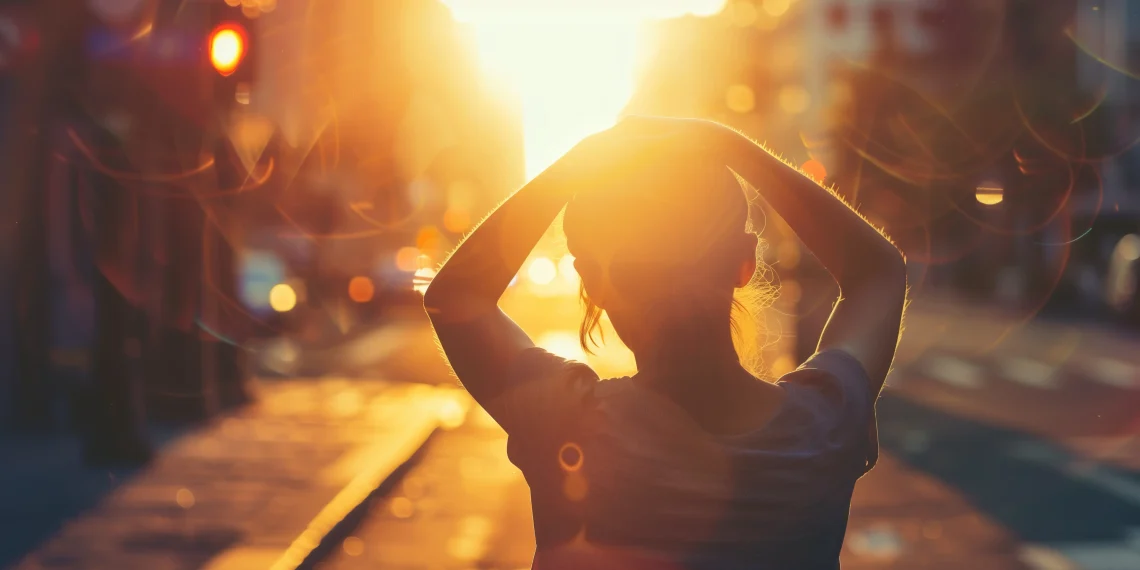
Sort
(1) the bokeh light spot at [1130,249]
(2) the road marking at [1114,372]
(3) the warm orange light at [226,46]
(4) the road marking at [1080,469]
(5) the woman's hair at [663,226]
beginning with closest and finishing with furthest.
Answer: (5) the woman's hair at [663,226], (4) the road marking at [1080,469], (3) the warm orange light at [226,46], (2) the road marking at [1114,372], (1) the bokeh light spot at [1130,249]

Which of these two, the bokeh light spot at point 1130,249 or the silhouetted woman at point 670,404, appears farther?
the bokeh light spot at point 1130,249

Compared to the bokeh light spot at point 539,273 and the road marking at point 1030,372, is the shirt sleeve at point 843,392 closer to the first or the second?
the road marking at point 1030,372

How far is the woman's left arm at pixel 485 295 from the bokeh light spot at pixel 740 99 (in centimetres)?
9753

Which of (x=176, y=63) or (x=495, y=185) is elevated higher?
(x=176, y=63)

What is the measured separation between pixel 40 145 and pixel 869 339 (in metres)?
13.1

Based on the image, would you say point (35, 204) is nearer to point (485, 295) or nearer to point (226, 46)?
point (226, 46)

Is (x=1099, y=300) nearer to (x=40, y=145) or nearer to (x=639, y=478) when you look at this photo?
(x=40, y=145)

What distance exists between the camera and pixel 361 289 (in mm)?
33969

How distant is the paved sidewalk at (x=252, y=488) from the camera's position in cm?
715

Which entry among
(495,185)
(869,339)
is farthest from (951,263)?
(495,185)

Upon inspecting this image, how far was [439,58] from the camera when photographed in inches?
4087

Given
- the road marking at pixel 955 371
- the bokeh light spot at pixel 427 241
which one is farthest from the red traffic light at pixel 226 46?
the road marking at pixel 955 371

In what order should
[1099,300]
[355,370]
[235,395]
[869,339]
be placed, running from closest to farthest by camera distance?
1. [869,339]
2. [235,395]
3. [355,370]
4. [1099,300]

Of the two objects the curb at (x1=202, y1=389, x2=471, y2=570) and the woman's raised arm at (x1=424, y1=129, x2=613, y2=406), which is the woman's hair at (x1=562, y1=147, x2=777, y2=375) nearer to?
the woman's raised arm at (x1=424, y1=129, x2=613, y2=406)
